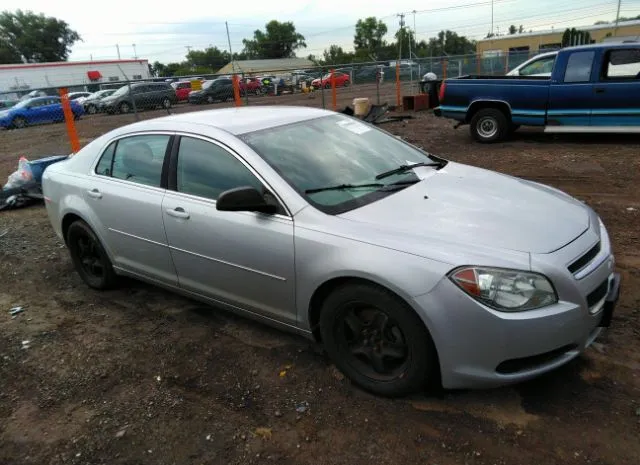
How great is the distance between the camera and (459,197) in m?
3.11

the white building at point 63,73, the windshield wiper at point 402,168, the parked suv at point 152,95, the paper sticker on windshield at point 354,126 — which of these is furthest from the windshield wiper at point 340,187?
the white building at point 63,73

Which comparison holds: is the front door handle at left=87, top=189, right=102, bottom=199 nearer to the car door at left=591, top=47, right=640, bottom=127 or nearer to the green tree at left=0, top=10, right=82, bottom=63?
the car door at left=591, top=47, right=640, bottom=127

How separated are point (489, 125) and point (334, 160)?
795 cm

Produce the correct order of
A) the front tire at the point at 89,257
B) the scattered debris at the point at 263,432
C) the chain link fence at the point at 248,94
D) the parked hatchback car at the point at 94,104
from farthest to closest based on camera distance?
the parked hatchback car at the point at 94,104 < the chain link fence at the point at 248,94 < the front tire at the point at 89,257 < the scattered debris at the point at 263,432

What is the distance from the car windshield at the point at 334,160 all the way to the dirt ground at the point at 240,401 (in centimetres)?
104

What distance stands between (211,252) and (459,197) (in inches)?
64.2

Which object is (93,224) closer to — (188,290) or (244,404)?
(188,290)

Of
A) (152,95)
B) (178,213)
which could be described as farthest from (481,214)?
(152,95)

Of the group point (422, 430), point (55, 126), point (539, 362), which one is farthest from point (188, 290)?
point (55, 126)

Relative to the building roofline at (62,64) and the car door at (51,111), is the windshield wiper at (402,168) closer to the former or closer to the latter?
the car door at (51,111)

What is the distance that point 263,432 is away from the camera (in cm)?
269

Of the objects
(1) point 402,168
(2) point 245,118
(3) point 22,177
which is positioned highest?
(2) point 245,118

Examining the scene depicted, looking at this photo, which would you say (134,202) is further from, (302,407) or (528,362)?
(528,362)

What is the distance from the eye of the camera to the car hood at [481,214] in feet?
8.53
